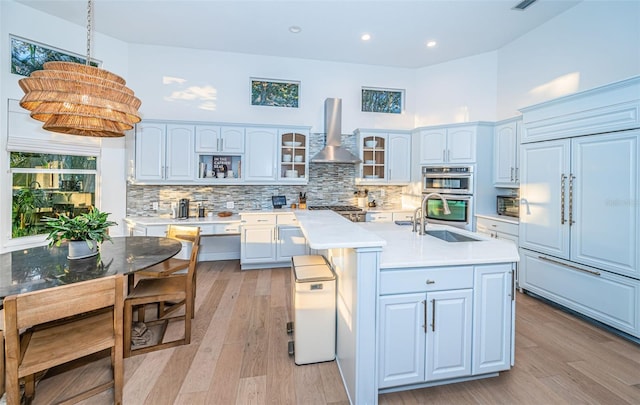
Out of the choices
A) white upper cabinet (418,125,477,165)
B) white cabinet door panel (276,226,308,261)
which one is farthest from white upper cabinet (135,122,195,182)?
white upper cabinet (418,125,477,165)

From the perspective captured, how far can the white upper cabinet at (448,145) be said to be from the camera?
436 centimetres

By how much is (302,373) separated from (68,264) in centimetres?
185

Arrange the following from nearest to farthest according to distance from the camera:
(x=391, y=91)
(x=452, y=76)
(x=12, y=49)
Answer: (x=12, y=49) < (x=452, y=76) < (x=391, y=91)

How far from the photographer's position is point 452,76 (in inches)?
199

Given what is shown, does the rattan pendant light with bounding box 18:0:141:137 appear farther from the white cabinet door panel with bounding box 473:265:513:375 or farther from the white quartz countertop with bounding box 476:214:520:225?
the white quartz countertop with bounding box 476:214:520:225

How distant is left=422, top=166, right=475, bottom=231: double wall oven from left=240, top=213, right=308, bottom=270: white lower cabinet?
2.18 metres

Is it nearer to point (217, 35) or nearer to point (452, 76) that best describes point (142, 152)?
point (217, 35)

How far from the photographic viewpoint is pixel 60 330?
5.61ft

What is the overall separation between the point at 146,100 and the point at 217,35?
1.54m

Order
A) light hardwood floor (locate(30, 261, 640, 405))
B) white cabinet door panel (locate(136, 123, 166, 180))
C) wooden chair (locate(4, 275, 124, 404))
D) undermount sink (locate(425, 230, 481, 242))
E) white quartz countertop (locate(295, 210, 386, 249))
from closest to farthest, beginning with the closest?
wooden chair (locate(4, 275, 124, 404)), white quartz countertop (locate(295, 210, 386, 249)), light hardwood floor (locate(30, 261, 640, 405)), undermount sink (locate(425, 230, 481, 242)), white cabinet door panel (locate(136, 123, 166, 180))

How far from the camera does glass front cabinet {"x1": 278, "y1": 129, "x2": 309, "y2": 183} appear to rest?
4.71 metres

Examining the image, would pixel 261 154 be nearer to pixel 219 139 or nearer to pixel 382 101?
pixel 219 139

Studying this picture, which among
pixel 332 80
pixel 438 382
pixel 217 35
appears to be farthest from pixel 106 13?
pixel 438 382

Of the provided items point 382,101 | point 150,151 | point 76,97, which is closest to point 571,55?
point 382,101
